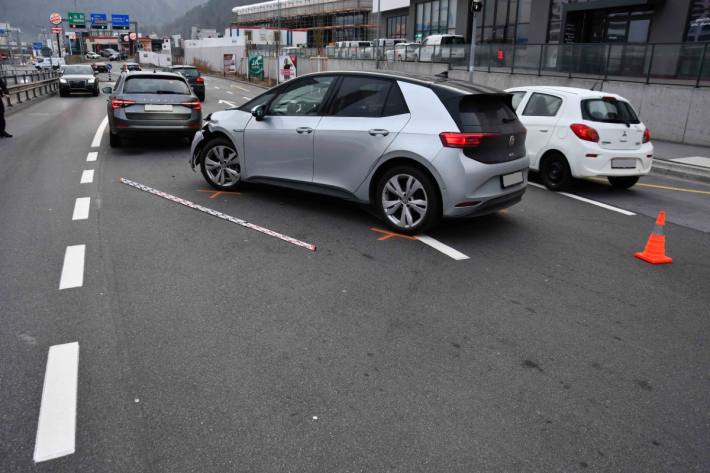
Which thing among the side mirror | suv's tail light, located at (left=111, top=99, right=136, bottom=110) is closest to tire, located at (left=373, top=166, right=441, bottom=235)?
the side mirror

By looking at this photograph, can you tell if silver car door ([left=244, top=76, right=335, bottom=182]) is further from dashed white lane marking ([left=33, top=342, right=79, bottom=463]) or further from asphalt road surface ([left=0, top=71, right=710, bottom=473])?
dashed white lane marking ([left=33, top=342, right=79, bottom=463])

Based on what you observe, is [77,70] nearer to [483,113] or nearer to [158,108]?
[158,108]

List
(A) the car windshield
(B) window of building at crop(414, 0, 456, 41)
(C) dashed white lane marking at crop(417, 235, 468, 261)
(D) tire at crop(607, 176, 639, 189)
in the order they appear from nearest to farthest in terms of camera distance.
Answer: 1. (C) dashed white lane marking at crop(417, 235, 468, 261)
2. (D) tire at crop(607, 176, 639, 189)
3. (A) the car windshield
4. (B) window of building at crop(414, 0, 456, 41)

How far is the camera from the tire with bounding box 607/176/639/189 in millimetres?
9344

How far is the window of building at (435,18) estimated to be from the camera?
43.2m

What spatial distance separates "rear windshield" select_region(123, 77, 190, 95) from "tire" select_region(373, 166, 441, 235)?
737 cm

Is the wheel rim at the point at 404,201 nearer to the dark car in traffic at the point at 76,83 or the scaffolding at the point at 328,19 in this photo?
the dark car in traffic at the point at 76,83

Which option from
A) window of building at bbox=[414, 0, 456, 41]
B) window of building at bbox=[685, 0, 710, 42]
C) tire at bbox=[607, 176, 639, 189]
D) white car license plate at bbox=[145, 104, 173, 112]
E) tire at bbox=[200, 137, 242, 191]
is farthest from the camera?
window of building at bbox=[414, 0, 456, 41]

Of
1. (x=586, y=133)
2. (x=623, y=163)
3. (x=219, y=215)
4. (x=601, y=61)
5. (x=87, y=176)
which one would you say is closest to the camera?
(x=219, y=215)

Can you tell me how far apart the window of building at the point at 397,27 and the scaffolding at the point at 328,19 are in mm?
14749

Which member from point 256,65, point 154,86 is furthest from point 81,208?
point 256,65

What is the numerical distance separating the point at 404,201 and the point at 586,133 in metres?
4.01

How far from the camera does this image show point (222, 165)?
7.93 m

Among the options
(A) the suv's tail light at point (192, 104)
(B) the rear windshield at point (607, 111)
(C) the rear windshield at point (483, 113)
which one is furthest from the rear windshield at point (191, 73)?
(C) the rear windshield at point (483, 113)
